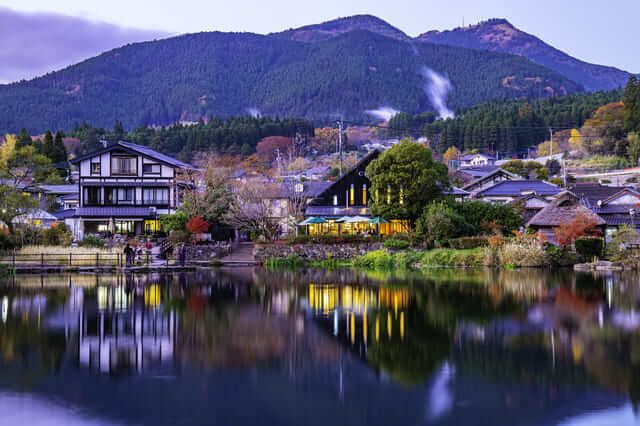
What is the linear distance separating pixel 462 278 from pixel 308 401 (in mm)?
19707

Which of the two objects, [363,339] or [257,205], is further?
[257,205]

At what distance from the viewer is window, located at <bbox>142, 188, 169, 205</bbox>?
51.5 meters

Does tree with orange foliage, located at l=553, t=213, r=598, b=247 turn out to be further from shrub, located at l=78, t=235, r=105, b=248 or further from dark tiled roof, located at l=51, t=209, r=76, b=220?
dark tiled roof, located at l=51, t=209, r=76, b=220

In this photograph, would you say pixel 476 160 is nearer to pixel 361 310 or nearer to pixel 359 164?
pixel 359 164

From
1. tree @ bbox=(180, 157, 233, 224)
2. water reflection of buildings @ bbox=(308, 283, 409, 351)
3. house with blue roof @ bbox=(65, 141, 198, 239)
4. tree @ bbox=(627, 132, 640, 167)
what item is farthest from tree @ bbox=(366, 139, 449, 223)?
tree @ bbox=(627, 132, 640, 167)

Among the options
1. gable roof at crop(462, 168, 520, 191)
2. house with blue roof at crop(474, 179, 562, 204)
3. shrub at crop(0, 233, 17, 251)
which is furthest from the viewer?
gable roof at crop(462, 168, 520, 191)

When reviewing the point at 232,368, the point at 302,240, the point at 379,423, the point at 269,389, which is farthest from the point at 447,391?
the point at 302,240

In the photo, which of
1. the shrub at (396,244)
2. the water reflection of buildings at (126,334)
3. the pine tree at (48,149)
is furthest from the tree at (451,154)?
the water reflection of buildings at (126,334)

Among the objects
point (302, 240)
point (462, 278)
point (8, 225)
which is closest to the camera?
point (462, 278)

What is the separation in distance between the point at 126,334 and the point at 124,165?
1420 inches

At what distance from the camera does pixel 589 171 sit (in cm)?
7688

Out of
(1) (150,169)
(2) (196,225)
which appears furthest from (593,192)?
(1) (150,169)

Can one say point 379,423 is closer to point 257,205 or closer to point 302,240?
point 302,240

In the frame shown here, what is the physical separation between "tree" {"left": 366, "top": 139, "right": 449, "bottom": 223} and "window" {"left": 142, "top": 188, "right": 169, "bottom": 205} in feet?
55.3
